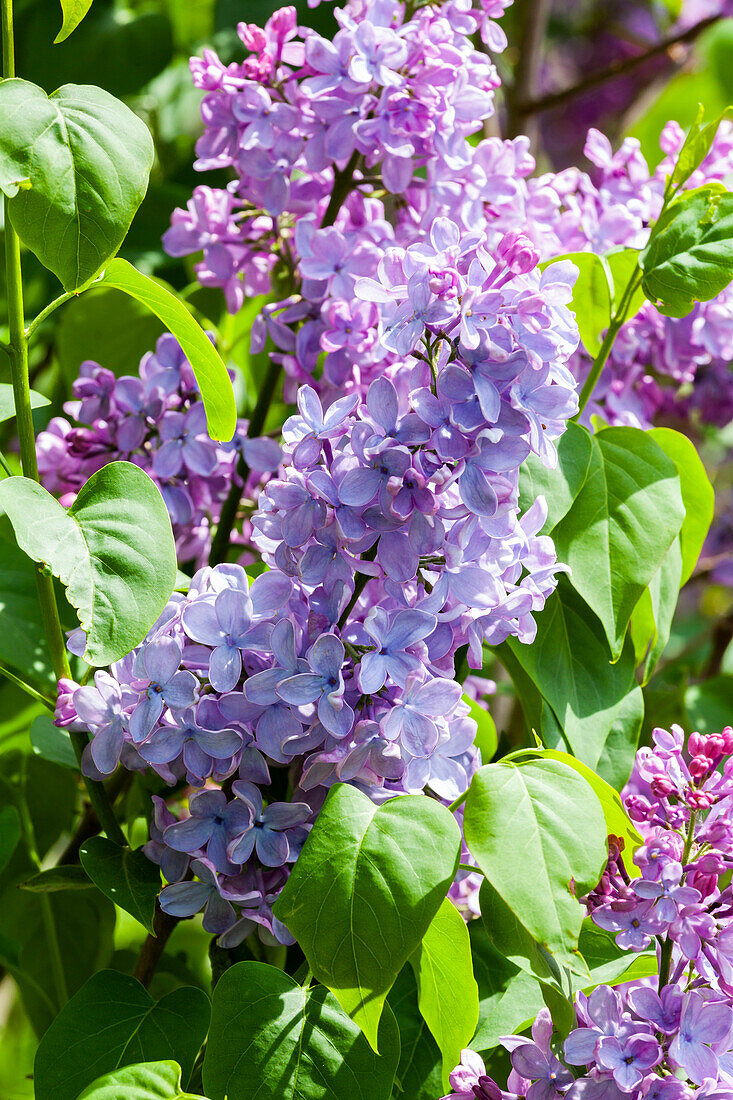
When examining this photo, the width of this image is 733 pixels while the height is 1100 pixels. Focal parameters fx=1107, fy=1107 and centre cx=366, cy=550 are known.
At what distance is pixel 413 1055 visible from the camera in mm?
418

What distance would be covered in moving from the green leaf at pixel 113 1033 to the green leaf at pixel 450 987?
0.09 meters

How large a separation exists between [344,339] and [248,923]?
0.23m

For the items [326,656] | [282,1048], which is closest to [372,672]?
[326,656]

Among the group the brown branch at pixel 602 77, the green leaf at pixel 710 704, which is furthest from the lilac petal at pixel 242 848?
the brown branch at pixel 602 77

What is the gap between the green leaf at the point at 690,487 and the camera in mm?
502

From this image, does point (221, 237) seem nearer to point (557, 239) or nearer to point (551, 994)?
point (557, 239)

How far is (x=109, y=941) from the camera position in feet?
1.77

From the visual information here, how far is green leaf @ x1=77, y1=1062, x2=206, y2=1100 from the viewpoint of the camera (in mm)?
344

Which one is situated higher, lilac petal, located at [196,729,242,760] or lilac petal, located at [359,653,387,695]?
lilac petal, located at [359,653,387,695]

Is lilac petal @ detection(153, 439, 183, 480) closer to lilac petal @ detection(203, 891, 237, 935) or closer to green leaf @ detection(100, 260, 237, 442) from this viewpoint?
green leaf @ detection(100, 260, 237, 442)

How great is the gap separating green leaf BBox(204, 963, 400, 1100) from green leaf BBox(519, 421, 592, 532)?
0.61ft

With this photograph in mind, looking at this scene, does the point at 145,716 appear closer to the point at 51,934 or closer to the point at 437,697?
the point at 437,697

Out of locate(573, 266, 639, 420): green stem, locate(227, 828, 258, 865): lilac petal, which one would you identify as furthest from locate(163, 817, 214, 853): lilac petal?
locate(573, 266, 639, 420): green stem

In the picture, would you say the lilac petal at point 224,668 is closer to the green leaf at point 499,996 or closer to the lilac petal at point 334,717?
the lilac petal at point 334,717
